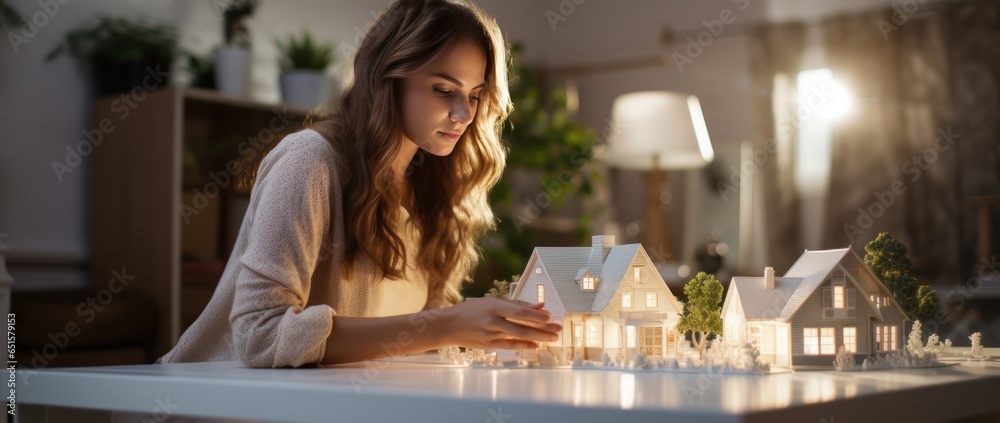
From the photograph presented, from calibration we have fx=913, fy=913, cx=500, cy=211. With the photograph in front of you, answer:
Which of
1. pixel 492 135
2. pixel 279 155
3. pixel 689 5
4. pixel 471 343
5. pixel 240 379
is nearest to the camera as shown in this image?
pixel 240 379

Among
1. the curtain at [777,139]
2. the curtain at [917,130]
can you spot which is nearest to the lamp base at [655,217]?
the curtain at [777,139]

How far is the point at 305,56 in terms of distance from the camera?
3680 mm

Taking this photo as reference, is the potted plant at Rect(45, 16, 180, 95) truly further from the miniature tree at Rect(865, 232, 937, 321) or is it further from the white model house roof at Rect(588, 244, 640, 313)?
the miniature tree at Rect(865, 232, 937, 321)

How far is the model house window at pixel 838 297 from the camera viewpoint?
1.05 meters

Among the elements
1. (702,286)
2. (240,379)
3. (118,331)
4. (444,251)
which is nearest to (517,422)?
(240,379)

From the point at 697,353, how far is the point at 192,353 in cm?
71

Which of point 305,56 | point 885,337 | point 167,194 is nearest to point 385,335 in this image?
point 885,337

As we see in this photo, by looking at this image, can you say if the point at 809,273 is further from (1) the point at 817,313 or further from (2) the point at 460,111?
(2) the point at 460,111

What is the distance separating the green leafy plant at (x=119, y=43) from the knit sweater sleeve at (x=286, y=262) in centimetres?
222

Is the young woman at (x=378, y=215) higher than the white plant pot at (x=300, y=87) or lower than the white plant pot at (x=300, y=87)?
lower

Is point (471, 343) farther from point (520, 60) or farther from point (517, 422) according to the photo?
point (520, 60)

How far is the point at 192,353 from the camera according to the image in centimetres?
132

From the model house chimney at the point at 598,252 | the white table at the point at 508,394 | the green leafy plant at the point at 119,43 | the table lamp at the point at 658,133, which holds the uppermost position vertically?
the green leafy plant at the point at 119,43

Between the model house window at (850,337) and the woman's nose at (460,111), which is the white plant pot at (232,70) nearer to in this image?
the woman's nose at (460,111)
